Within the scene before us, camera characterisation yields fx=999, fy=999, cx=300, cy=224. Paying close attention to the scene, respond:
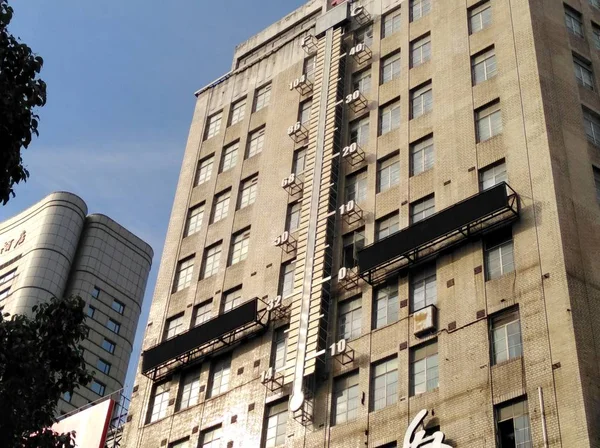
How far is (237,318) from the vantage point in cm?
5228

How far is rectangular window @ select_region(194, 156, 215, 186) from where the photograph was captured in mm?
64938

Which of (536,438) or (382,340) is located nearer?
(536,438)

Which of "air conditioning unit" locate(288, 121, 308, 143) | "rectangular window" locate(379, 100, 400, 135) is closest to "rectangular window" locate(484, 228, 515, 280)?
"rectangular window" locate(379, 100, 400, 135)

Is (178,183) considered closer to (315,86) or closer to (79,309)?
(315,86)

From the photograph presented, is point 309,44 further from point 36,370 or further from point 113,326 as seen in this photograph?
point 113,326

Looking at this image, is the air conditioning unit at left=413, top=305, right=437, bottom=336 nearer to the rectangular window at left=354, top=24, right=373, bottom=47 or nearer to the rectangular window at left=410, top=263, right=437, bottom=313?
the rectangular window at left=410, top=263, right=437, bottom=313

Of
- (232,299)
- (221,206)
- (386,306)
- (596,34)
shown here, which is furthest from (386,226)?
(596,34)

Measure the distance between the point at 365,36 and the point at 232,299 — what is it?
60.0 ft

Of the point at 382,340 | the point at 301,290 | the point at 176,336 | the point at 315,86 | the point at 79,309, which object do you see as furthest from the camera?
the point at 315,86

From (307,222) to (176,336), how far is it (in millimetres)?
9657

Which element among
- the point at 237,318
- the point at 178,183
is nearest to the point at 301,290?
the point at 237,318

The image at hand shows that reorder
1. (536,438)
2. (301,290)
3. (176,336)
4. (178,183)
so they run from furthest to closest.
A: (178,183) → (176,336) → (301,290) → (536,438)

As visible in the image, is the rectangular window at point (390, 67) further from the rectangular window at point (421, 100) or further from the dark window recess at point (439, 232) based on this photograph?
the dark window recess at point (439, 232)

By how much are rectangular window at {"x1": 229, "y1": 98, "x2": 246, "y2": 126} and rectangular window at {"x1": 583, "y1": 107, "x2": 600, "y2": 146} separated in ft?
80.7
